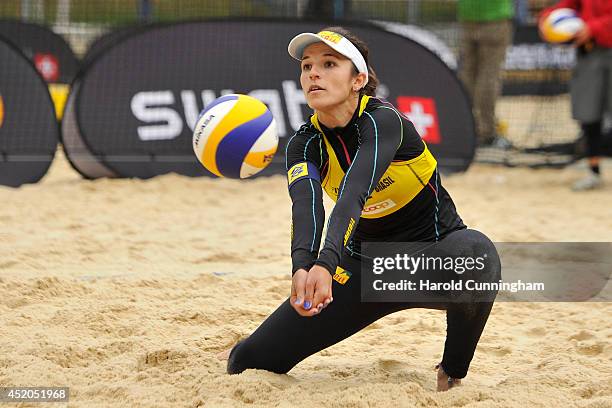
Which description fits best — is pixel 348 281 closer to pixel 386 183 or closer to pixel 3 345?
pixel 386 183

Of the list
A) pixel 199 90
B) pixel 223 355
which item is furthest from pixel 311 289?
pixel 199 90

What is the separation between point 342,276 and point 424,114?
210 inches

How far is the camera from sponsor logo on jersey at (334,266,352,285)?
135 inches

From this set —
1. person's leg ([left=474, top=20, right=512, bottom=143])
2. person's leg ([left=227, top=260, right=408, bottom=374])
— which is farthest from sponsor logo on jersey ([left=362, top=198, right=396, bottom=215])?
person's leg ([left=474, top=20, right=512, bottom=143])

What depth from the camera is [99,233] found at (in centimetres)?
607

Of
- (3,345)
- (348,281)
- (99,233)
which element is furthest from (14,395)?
(99,233)

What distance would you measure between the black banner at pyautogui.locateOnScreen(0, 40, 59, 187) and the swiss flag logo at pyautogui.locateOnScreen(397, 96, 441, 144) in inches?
126

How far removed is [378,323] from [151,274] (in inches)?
55.6

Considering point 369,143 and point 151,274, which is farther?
point 151,274

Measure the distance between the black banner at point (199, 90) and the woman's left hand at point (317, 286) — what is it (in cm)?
542

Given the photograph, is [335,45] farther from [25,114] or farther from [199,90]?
[25,114]

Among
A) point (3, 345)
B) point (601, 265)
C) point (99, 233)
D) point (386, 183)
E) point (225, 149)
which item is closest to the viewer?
point (386, 183)

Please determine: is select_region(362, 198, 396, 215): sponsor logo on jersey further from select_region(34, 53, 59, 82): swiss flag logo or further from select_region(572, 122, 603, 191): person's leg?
select_region(34, 53, 59, 82): swiss flag logo

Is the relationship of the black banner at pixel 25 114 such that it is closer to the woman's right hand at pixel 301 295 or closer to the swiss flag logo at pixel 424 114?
the swiss flag logo at pixel 424 114
